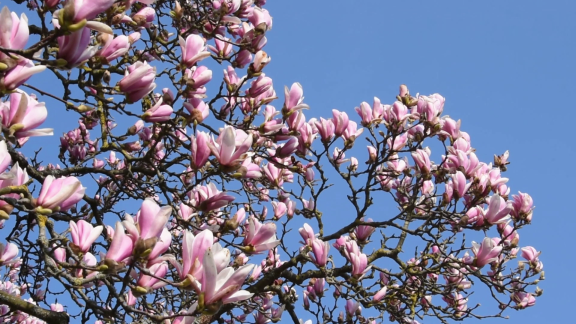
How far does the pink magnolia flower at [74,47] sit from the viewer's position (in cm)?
207

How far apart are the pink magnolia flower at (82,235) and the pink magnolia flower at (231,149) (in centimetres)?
72

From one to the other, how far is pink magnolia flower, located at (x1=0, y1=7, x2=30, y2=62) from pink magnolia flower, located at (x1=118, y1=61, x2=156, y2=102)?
71 centimetres

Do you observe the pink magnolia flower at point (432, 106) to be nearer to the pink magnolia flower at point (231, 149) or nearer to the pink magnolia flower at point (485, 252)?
the pink magnolia flower at point (485, 252)

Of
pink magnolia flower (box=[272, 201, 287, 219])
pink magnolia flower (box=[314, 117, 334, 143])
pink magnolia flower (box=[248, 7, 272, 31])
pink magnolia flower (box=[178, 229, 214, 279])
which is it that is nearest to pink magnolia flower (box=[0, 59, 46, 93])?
pink magnolia flower (box=[178, 229, 214, 279])

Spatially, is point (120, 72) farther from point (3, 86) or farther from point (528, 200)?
point (528, 200)

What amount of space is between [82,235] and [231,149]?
2.73 ft

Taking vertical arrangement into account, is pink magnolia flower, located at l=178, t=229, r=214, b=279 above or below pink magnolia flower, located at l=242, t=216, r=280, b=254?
below

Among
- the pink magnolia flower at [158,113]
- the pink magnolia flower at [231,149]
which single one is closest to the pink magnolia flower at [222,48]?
the pink magnolia flower at [158,113]

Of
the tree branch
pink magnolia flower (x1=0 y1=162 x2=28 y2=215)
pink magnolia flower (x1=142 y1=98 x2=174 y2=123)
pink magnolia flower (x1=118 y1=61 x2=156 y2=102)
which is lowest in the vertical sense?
Answer: the tree branch

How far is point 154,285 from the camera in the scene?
233 cm

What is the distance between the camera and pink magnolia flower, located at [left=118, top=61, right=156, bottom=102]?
2.75m

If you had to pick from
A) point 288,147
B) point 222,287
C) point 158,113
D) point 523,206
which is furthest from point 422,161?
point 222,287

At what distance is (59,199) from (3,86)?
51 cm

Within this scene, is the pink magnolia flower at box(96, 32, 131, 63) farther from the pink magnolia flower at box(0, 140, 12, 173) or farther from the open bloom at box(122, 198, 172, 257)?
the open bloom at box(122, 198, 172, 257)
